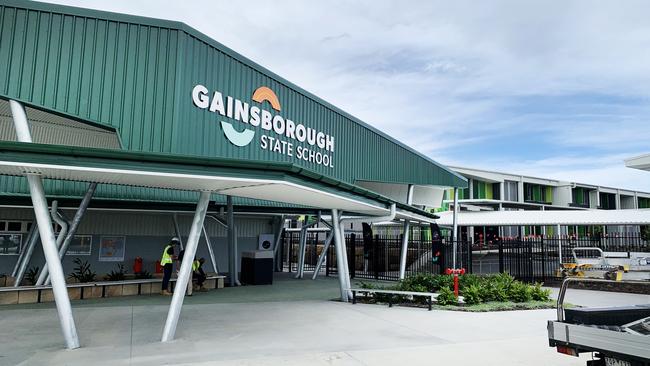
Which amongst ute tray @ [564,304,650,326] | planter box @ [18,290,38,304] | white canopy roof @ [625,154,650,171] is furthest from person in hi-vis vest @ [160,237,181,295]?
white canopy roof @ [625,154,650,171]

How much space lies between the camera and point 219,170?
7.59 m

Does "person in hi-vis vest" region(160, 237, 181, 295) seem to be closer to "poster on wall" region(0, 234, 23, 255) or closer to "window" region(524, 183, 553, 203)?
"poster on wall" region(0, 234, 23, 255)

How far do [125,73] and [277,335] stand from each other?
844 centimetres

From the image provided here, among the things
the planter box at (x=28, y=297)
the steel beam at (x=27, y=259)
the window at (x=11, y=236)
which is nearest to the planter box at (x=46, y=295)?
the planter box at (x=28, y=297)

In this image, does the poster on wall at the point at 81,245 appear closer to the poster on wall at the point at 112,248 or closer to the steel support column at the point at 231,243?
the poster on wall at the point at 112,248

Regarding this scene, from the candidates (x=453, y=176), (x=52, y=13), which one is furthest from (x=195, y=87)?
(x=453, y=176)

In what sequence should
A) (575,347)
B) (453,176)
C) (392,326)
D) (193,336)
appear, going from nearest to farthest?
(575,347) < (193,336) < (392,326) < (453,176)

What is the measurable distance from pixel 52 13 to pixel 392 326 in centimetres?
1118

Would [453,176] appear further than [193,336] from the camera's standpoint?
Yes

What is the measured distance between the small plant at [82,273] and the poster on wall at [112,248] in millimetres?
695

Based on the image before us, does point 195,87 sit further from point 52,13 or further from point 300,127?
point 300,127

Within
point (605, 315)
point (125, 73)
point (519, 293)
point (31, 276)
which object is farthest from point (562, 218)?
point (31, 276)

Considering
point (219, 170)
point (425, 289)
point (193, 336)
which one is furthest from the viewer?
point (425, 289)

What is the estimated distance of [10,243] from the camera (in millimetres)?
15375
